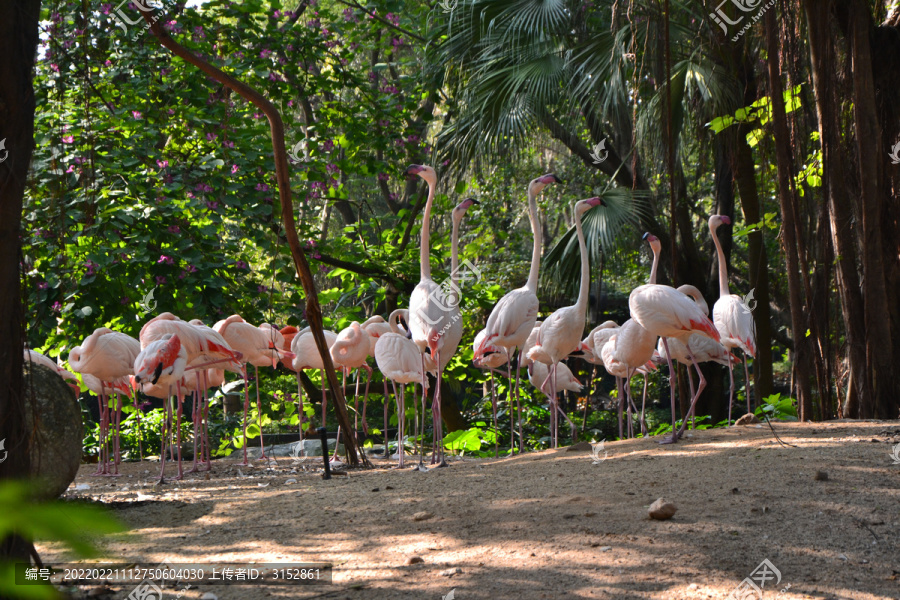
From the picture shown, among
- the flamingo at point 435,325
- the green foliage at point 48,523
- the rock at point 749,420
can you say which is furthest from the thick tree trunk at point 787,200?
the green foliage at point 48,523

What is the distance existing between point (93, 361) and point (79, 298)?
1116mm

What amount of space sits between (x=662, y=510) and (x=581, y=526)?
37 cm

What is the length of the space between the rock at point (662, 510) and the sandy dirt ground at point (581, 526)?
3 cm

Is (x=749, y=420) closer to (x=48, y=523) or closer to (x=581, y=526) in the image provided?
(x=581, y=526)

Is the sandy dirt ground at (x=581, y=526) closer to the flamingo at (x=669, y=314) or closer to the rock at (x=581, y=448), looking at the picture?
the rock at (x=581, y=448)

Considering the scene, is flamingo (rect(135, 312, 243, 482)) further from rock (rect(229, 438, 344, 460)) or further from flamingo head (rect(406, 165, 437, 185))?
flamingo head (rect(406, 165, 437, 185))

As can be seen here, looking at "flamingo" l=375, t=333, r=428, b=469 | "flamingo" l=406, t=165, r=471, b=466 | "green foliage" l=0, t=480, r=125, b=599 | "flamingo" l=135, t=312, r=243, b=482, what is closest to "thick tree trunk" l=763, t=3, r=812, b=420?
"flamingo" l=406, t=165, r=471, b=466

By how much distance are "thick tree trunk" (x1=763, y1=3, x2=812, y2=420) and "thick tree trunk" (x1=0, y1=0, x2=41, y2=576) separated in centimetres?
453

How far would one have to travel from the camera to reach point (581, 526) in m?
3.30

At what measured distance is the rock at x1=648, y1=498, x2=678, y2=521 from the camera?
3.23 meters

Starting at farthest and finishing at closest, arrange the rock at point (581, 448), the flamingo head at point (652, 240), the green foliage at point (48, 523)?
the flamingo head at point (652, 240) → the rock at point (581, 448) → the green foliage at point (48, 523)

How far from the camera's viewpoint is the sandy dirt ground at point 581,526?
271 cm

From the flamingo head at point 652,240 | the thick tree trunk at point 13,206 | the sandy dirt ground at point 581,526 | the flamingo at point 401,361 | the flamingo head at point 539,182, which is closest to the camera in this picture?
the thick tree trunk at point 13,206

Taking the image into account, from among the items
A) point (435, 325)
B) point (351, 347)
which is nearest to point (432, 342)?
point (435, 325)
